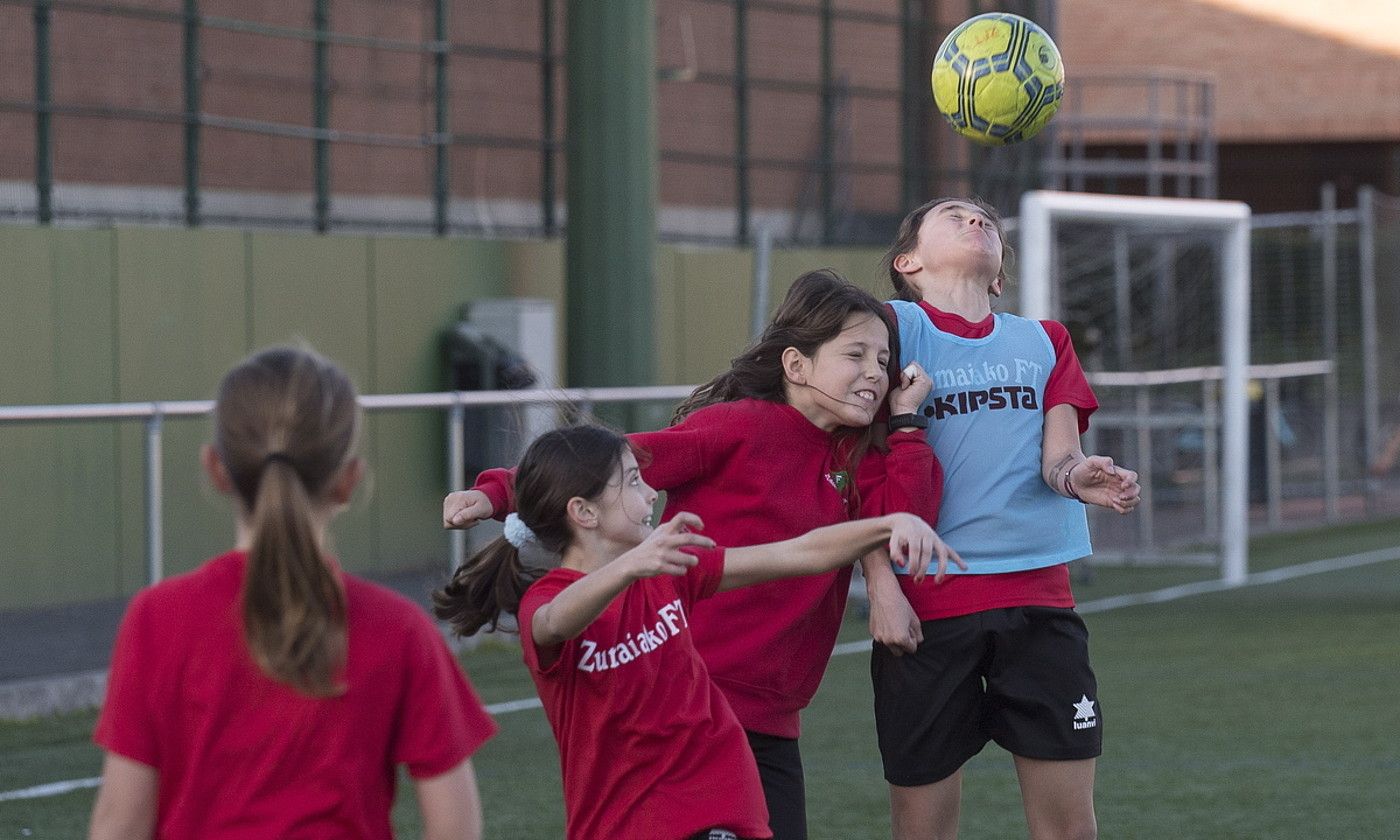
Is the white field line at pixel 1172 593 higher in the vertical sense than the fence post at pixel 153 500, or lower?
lower

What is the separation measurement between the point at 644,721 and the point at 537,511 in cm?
42

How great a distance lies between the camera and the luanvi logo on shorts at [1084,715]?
4.38m

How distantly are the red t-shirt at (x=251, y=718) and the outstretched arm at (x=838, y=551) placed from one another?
97 cm

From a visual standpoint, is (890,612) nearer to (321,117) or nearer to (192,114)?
(192,114)

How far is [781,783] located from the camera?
4.18 m

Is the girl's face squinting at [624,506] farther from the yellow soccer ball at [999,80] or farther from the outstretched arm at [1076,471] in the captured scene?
the yellow soccer ball at [999,80]

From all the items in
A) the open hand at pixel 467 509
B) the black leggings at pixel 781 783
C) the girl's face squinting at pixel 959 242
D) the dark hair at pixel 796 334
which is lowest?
the black leggings at pixel 781 783

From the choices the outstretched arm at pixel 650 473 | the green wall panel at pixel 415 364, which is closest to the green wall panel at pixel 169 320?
the green wall panel at pixel 415 364

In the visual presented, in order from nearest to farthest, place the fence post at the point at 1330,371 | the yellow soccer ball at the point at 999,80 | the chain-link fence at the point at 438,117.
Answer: the yellow soccer ball at the point at 999,80 < the chain-link fence at the point at 438,117 < the fence post at the point at 1330,371

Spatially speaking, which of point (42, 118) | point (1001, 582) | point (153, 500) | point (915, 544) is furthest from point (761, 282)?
point (915, 544)

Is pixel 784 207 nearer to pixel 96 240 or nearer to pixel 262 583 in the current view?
pixel 96 240

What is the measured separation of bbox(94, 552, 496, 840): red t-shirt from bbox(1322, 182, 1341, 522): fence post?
16577mm

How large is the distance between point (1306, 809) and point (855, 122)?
1165 centimetres

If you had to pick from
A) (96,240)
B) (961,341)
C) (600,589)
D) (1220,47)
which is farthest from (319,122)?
(1220,47)
